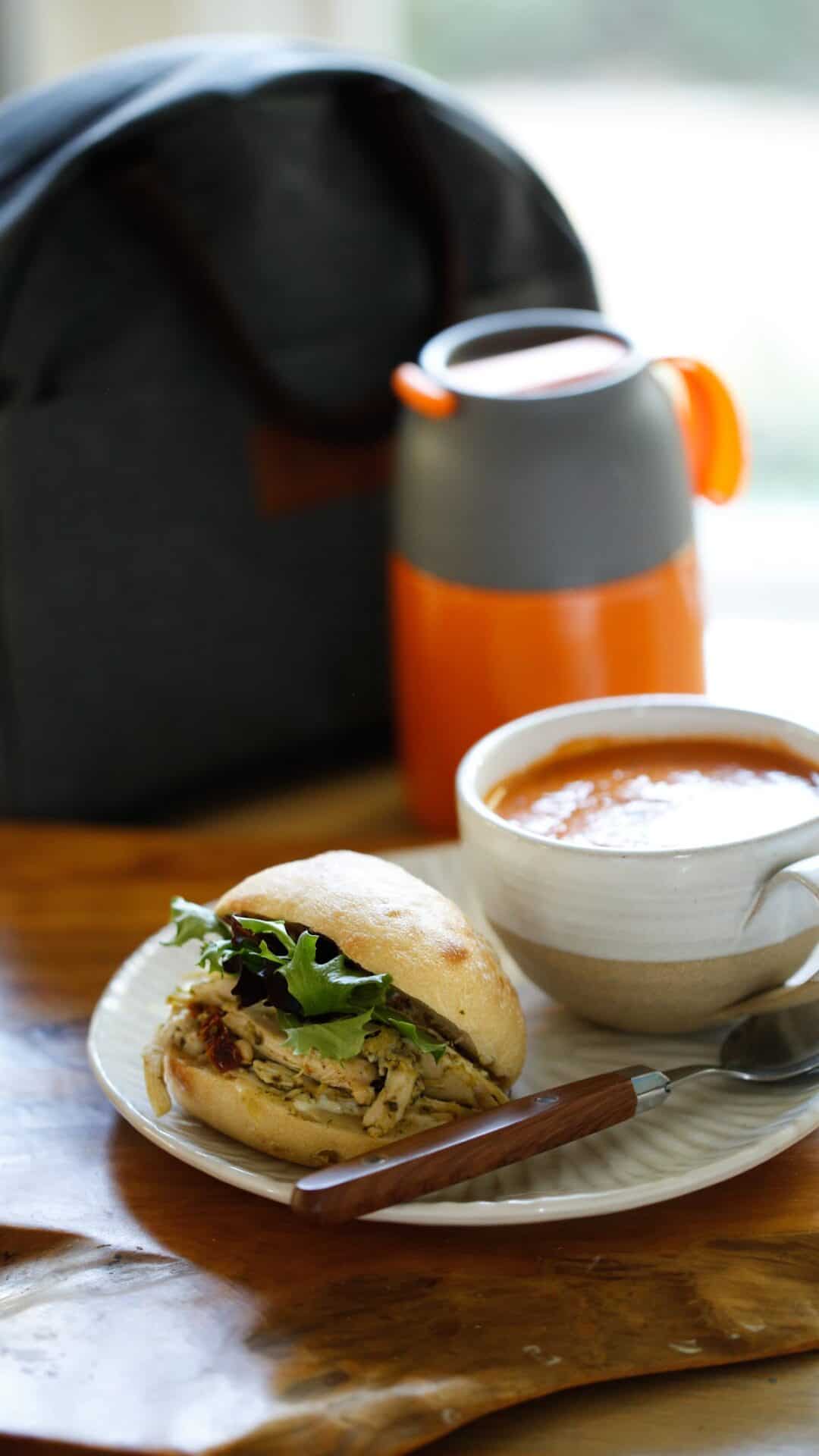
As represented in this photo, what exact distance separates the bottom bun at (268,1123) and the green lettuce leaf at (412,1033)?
0.04 meters

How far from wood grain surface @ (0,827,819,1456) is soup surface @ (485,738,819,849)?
16 centimetres

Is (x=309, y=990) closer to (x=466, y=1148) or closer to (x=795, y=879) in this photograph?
(x=466, y=1148)

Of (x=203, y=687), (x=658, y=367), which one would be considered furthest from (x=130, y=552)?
(x=658, y=367)

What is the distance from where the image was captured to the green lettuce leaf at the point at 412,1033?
2.48ft

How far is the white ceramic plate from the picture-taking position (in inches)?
28.6

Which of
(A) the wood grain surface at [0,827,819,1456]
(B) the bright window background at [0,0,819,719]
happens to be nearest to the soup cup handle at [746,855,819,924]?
(A) the wood grain surface at [0,827,819,1456]

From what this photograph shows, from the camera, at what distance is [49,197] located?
1021 mm

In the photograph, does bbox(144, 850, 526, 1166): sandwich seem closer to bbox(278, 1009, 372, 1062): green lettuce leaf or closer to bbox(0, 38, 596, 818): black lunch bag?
bbox(278, 1009, 372, 1062): green lettuce leaf

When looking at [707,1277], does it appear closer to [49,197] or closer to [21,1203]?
[21,1203]

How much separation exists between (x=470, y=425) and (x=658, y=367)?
0.21 meters

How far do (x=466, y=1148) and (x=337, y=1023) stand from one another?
8cm

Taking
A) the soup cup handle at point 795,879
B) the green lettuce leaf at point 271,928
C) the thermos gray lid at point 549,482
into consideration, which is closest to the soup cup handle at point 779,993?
the soup cup handle at point 795,879

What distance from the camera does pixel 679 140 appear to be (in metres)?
1.91

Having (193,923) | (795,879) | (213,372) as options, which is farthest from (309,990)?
(213,372)
